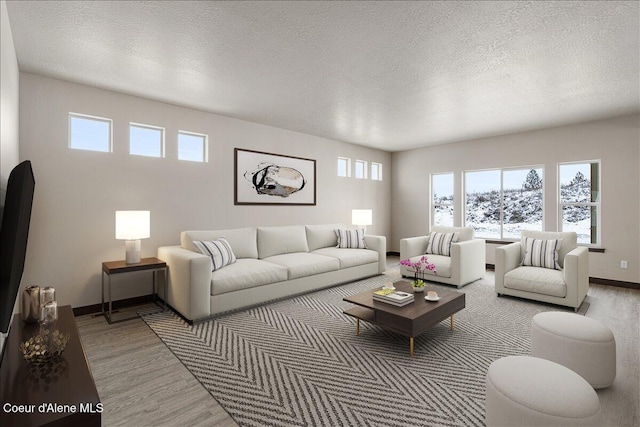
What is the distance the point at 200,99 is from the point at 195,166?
0.90 m

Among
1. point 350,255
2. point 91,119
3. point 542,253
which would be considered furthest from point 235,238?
point 542,253

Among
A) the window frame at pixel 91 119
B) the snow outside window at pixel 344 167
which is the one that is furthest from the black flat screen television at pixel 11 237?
the snow outside window at pixel 344 167

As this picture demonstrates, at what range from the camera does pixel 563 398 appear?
1.36 m

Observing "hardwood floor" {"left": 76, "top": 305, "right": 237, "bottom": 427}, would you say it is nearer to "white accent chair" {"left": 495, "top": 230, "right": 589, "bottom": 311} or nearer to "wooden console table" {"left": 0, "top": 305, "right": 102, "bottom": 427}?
"wooden console table" {"left": 0, "top": 305, "right": 102, "bottom": 427}

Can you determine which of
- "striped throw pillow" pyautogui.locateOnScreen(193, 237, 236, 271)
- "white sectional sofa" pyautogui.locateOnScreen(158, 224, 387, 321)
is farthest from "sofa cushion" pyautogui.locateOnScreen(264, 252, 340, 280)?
"striped throw pillow" pyautogui.locateOnScreen(193, 237, 236, 271)

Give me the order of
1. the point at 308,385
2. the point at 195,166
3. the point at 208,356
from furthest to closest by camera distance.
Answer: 1. the point at 195,166
2. the point at 208,356
3. the point at 308,385

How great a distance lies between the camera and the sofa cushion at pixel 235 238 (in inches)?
152

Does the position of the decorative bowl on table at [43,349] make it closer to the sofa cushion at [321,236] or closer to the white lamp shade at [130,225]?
the white lamp shade at [130,225]

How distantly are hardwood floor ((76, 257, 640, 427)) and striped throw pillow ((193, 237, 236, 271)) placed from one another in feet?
3.06

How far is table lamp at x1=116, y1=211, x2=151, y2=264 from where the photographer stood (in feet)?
10.9

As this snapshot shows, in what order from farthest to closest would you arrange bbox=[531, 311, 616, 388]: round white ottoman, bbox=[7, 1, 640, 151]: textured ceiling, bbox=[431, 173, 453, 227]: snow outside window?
bbox=[431, 173, 453, 227]: snow outside window → bbox=[7, 1, 640, 151]: textured ceiling → bbox=[531, 311, 616, 388]: round white ottoman

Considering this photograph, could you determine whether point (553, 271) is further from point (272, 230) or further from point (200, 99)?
point (200, 99)

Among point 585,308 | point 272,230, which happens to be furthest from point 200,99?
point 585,308

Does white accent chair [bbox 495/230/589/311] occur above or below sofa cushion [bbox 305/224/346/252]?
below
